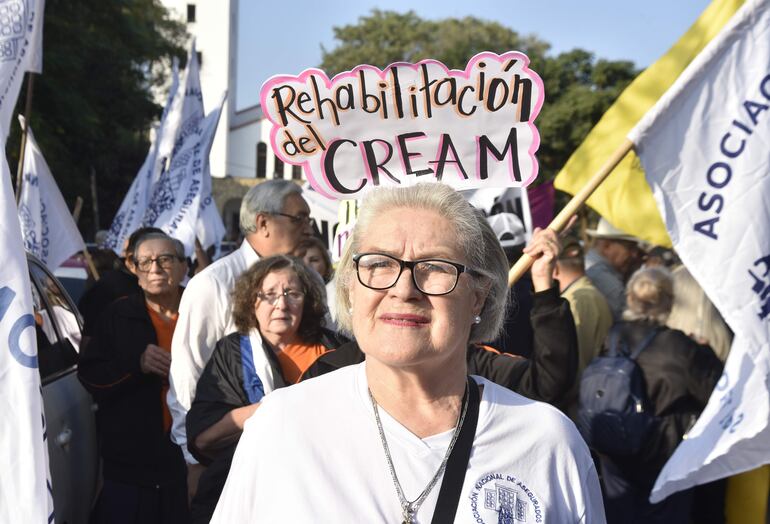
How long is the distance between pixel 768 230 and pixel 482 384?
1879 mm

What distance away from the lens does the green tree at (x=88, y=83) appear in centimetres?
1617

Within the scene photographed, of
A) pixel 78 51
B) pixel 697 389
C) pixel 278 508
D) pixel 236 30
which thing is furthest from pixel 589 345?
pixel 236 30

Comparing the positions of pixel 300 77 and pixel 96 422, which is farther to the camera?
A: pixel 96 422

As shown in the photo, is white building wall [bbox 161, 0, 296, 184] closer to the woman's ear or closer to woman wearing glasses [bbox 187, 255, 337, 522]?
woman wearing glasses [bbox 187, 255, 337, 522]

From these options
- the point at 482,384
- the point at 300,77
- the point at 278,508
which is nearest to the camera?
the point at 278,508

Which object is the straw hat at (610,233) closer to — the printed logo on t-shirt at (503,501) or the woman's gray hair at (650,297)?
the woman's gray hair at (650,297)

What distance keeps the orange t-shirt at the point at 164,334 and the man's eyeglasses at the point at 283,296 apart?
944mm

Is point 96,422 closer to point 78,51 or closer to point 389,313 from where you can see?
point 389,313

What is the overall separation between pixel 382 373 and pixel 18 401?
114 centimetres

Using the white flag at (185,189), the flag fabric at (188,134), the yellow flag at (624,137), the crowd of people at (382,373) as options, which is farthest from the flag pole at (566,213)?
the flag fabric at (188,134)

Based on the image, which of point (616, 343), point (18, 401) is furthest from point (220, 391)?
point (616, 343)

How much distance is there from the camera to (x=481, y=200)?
676 centimetres

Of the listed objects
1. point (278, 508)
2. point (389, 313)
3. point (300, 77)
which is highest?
point (300, 77)

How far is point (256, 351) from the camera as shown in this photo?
3543 millimetres
